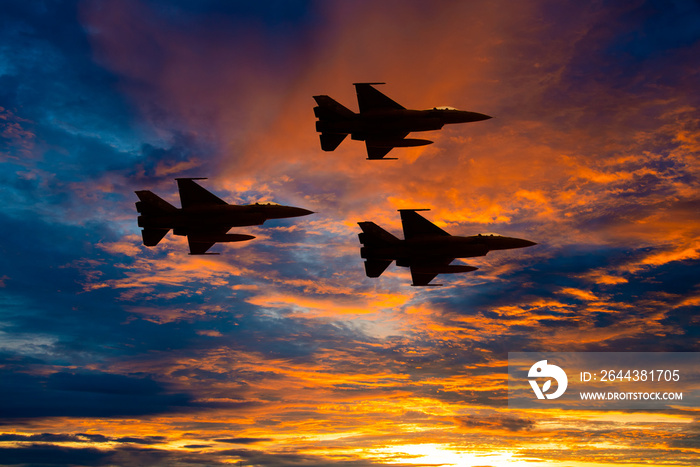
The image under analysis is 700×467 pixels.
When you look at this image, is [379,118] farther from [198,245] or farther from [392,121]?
[198,245]

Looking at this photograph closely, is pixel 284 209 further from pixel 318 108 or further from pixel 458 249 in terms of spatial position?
pixel 458 249

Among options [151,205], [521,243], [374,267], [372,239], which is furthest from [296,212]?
[521,243]

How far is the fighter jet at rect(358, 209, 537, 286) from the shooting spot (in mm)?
96750

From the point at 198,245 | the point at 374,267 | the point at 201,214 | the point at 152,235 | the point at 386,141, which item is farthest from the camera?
the point at 198,245

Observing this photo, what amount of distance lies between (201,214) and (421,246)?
105ft

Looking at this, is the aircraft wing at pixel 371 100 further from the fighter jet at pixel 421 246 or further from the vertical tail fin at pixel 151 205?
the vertical tail fin at pixel 151 205

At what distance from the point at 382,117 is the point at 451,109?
1004 cm

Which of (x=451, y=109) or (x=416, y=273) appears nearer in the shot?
(x=451, y=109)

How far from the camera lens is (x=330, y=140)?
96625 millimetres

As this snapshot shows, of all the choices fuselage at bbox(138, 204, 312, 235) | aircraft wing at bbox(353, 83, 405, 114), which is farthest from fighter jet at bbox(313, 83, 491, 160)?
fuselage at bbox(138, 204, 312, 235)

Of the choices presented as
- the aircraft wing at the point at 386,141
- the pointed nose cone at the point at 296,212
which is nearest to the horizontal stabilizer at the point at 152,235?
the pointed nose cone at the point at 296,212

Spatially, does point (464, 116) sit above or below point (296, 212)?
above

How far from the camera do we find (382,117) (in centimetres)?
9412

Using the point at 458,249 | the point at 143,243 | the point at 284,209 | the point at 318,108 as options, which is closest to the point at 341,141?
the point at 318,108
